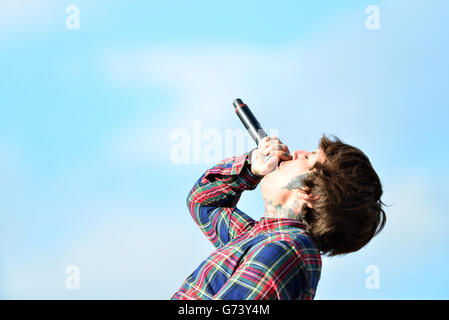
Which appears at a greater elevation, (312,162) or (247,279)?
(312,162)

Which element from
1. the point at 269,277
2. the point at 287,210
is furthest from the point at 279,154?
the point at 269,277

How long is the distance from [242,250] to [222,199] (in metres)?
0.54

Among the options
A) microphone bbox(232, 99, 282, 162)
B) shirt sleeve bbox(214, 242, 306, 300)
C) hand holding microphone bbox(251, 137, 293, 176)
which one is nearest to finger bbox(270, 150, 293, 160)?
hand holding microphone bbox(251, 137, 293, 176)

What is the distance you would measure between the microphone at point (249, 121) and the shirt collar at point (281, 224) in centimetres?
39

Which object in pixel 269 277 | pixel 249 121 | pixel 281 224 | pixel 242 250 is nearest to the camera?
pixel 269 277

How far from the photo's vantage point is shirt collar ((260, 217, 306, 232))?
81.4 inches

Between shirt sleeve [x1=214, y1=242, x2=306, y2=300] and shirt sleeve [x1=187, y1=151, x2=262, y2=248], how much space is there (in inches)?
21.0

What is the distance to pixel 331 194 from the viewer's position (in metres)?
2.10

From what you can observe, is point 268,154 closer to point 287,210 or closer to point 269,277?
point 287,210

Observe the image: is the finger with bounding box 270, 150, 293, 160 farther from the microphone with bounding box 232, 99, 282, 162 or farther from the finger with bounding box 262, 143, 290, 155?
the microphone with bounding box 232, 99, 282, 162
